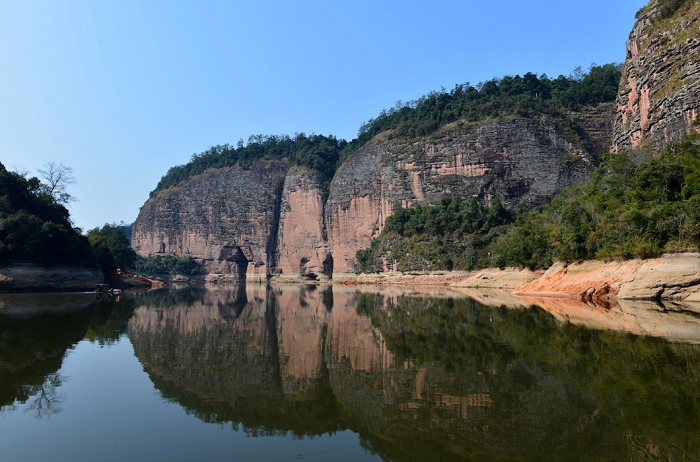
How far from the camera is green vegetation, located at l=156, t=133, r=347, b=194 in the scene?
104500mm

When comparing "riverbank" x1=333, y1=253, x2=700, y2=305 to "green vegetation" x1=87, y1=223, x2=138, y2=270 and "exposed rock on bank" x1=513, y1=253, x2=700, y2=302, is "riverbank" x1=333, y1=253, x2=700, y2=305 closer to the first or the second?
"exposed rock on bank" x1=513, y1=253, x2=700, y2=302

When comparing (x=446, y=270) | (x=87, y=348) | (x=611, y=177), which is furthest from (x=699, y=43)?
(x=87, y=348)

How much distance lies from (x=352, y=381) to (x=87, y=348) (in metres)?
7.86

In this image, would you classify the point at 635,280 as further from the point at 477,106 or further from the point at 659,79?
the point at 477,106

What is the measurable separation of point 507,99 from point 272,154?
6009 centimetres

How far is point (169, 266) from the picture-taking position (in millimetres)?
106125

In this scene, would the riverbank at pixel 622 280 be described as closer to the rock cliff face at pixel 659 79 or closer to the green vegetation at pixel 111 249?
the rock cliff face at pixel 659 79

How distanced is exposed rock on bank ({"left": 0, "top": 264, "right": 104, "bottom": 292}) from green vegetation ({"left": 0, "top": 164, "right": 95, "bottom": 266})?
82 cm

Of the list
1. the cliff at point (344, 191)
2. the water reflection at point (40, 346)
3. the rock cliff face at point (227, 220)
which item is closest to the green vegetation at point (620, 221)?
the cliff at point (344, 191)

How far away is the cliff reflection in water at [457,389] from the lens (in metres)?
5.50

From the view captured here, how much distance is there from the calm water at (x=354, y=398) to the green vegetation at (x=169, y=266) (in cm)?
9679

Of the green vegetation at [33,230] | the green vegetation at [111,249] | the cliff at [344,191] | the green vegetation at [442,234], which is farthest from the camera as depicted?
the cliff at [344,191]

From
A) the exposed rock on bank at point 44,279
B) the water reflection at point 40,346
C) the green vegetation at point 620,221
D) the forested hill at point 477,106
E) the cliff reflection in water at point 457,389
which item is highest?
the forested hill at point 477,106

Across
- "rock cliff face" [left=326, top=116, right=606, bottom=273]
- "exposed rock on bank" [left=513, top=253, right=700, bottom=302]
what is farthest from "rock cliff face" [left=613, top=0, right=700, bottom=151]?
"rock cliff face" [left=326, top=116, right=606, bottom=273]
